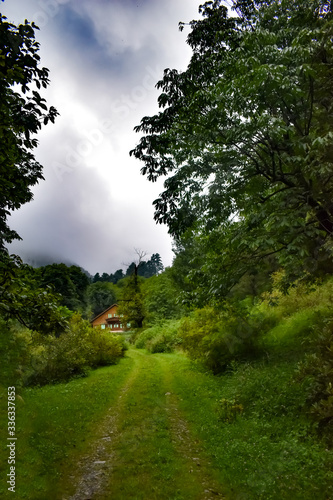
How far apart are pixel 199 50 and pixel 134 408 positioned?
12941 millimetres

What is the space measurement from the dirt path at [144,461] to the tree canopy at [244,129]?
222 inches

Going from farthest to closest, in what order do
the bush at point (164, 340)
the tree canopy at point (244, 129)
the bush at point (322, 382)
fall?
the bush at point (164, 340), the tree canopy at point (244, 129), the bush at point (322, 382)

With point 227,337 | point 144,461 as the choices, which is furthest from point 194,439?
point 227,337

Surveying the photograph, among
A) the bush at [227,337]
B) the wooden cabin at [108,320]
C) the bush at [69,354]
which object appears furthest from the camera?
the wooden cabin at [108,320]

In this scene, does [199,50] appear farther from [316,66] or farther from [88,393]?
[88,393]

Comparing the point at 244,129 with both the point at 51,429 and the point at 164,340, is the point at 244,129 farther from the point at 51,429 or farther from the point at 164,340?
the point at 164,340

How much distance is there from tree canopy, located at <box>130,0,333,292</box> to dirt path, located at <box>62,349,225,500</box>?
5.64 m

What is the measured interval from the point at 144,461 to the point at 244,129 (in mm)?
8592

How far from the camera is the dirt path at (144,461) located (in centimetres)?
530

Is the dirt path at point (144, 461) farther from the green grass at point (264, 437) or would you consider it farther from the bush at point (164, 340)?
the bush at point (164, 340)

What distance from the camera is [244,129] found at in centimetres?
728

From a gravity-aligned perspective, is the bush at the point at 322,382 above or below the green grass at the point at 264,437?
above

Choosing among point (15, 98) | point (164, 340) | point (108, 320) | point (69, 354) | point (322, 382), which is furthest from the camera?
point (108, 320)

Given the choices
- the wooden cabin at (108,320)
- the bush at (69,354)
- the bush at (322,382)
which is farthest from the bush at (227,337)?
the wooden cabin at (108,320)
